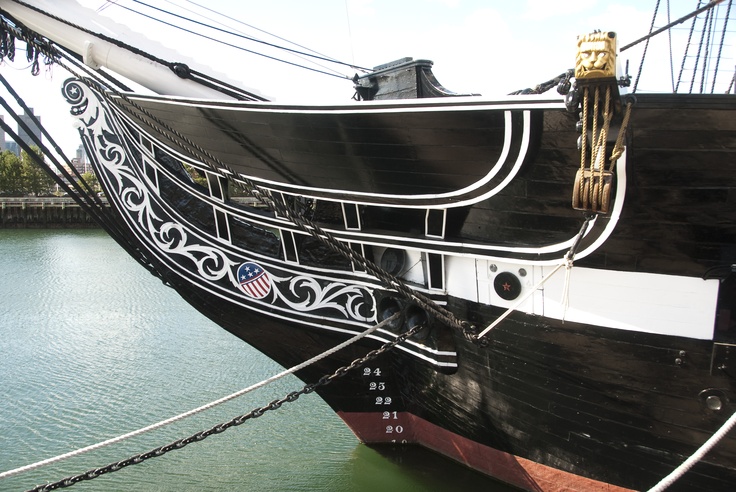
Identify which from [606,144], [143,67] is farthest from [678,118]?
[143,67]

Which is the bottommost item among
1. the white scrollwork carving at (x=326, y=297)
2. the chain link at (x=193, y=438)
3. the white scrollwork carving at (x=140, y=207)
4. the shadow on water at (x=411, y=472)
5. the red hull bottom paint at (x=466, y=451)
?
the shadow on water at (x=411, y=472)

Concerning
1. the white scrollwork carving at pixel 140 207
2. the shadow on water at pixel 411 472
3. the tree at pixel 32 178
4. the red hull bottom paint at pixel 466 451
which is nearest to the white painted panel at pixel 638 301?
the red hull bottom paint at pixel 466 451

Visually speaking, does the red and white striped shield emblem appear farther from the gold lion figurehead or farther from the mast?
the gold lion figurehead

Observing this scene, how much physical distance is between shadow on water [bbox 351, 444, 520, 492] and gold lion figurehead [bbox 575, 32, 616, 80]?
3.16m

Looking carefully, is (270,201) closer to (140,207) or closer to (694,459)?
(140,207)

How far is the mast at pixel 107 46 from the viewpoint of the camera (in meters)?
4.82

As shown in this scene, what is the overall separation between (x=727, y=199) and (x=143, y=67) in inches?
165

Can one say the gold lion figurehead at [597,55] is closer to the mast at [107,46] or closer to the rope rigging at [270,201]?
the rope rigging at [270,201]

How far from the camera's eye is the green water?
5.00 meters

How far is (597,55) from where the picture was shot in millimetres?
2502

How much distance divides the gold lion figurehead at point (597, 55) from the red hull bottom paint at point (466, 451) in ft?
8.00

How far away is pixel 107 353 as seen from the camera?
8969 mm

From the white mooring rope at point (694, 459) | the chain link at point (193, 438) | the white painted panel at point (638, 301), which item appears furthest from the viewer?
the chain link at point (193, 438)

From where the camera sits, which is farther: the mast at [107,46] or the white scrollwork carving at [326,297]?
the mast at [107,46]
